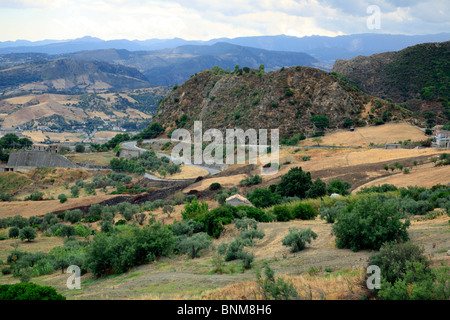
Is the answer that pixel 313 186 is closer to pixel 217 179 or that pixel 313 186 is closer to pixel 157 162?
pixel 217 179

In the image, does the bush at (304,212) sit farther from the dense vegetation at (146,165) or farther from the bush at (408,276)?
the dense vegetation at (146,165)

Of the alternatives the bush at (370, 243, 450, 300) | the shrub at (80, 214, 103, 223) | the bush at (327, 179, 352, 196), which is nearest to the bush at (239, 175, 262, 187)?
the bush at (327, 179, 352, 196)

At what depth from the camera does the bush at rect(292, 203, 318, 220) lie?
2239 cm

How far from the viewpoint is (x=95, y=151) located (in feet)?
260

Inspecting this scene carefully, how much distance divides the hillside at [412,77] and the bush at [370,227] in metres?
69.4

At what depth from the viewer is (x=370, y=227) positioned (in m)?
12.8

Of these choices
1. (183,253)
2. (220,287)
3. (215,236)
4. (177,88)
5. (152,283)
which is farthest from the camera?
(177,88)

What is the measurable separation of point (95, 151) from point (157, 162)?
2481cm

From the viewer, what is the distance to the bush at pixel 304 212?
22.4 metres

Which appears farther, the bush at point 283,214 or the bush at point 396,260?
the bush at point 283,214

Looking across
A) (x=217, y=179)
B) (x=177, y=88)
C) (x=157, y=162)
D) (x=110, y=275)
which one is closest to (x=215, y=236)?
(x=110, y=275)

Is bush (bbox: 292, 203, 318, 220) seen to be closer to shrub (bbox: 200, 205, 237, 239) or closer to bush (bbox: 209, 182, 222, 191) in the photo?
shrub (bbox: 200, 205, 237, 239)

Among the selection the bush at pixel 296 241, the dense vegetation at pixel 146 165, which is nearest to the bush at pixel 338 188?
the bush at pixel 296 241
